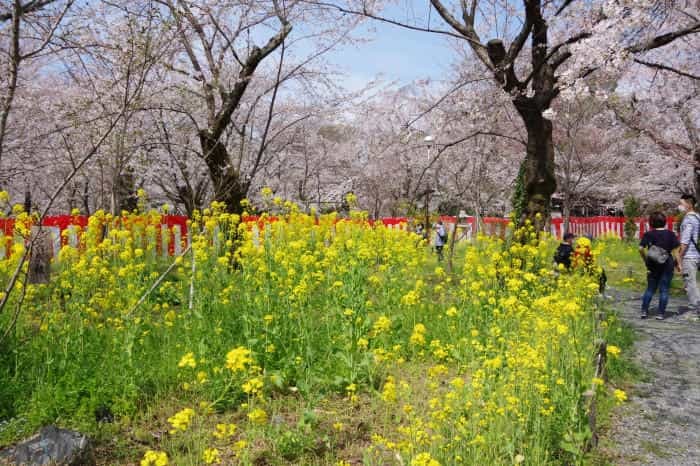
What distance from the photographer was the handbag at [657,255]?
7172 mm

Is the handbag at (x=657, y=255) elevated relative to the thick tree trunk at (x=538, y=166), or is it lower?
lower

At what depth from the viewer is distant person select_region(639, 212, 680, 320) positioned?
720 centimetres

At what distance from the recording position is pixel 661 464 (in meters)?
3.16

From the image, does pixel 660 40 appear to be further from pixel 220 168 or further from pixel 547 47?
pixel 220 168

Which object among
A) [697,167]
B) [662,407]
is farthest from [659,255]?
[697,167]

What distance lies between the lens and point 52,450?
9.37 feet

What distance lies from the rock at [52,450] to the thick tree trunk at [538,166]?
7.29 metres

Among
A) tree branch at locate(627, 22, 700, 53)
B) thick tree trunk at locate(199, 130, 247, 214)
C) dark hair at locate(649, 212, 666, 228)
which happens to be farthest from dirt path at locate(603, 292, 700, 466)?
thick tree trunk at locate(199, 130, 247, 214)

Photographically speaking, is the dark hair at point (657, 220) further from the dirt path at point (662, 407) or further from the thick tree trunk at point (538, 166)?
the thick tree trunk at point (538, 166)

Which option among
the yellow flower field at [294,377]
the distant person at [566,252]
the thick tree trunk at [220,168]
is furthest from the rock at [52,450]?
the distant person at [566,252]

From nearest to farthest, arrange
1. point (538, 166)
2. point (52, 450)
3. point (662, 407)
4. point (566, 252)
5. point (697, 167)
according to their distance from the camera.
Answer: point (52, 450) → point (662, 407) → point (566, 252) → point (538, 166) → point (697, 167)

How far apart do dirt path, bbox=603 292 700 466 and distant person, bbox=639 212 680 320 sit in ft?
2.40

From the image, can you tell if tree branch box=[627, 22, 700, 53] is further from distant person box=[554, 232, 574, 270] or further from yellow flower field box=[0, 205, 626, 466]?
yellow flower field box=[0, 205, 626, 466]

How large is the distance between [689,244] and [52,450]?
25.1 feet
